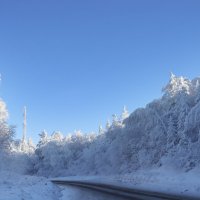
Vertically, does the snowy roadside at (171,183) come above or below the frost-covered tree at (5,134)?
below

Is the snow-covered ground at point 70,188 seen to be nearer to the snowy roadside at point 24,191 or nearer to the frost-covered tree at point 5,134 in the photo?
the snowy roadside at point 24,191

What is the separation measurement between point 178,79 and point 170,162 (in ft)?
82.3

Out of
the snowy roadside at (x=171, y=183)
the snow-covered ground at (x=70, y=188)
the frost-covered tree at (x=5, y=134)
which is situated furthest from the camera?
the frost-covered tree at (x=5, y=134)

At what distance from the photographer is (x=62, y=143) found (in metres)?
120

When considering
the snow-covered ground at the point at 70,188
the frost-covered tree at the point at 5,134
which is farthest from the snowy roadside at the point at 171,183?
the frost-covered tree at the point at 5,134

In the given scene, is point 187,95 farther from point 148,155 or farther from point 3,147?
point 3,147

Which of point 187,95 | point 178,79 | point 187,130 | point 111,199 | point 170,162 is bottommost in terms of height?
point 111,199

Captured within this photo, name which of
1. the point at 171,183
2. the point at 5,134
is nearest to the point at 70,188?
the point at 171,183

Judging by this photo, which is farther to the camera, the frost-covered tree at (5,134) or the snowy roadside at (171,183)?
the frost-covered tree at (5,134)

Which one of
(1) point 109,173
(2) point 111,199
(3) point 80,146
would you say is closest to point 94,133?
(3) point 80,146

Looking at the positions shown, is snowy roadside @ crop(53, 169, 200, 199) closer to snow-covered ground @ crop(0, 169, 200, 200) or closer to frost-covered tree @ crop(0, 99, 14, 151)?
snow-covered ground @ crop(0, 169, 200, 200)

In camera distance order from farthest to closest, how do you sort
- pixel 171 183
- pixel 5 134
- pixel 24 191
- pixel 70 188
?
pixel 5 134 < pixel 70 188 < pixel 171 183 < pixel 24 191

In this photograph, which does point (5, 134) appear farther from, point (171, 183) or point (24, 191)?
point (24, 191)

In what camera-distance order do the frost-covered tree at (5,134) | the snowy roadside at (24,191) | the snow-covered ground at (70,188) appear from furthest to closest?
the frost-covered tree at (5,134) < the snow-covered ground at (70,188) < the snowy roadside at (24,191)
